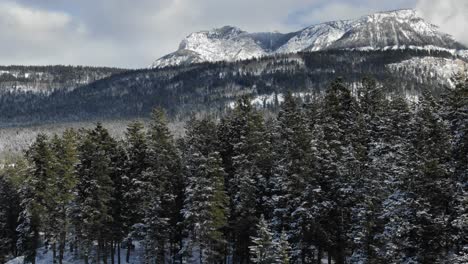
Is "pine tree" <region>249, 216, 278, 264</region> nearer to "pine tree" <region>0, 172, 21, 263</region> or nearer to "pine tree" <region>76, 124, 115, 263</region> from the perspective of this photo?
"pine tree" <region>76, 124, 115, 263</region>

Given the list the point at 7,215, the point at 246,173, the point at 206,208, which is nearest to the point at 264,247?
the point at 206,208

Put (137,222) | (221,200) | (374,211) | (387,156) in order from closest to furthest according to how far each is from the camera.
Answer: (374,211) < (387,156) < (221,200) < (137,222)

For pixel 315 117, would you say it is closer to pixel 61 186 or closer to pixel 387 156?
pixel 387 156

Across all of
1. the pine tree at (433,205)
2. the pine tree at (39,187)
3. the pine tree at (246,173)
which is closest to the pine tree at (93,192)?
the pine tree at (39,187)

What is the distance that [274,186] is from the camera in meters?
47.4

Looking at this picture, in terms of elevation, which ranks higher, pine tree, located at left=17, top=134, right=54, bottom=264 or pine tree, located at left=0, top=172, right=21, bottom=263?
pine tree, located at left=17, top=134, right=54, bottom=264

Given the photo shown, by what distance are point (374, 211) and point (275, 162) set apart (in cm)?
1386

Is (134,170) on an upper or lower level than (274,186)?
upper

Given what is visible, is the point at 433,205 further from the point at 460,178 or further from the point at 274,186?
the point at 274,186

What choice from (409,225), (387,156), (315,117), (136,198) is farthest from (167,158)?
(409,225)

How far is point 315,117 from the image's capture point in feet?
183

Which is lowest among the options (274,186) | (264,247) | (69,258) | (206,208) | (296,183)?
(69,258)

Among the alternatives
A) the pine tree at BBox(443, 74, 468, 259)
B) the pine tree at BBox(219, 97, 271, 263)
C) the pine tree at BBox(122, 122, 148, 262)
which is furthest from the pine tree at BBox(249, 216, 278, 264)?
the pine tree at BBox(122, 122, 148, 262)

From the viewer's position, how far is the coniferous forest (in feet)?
101
